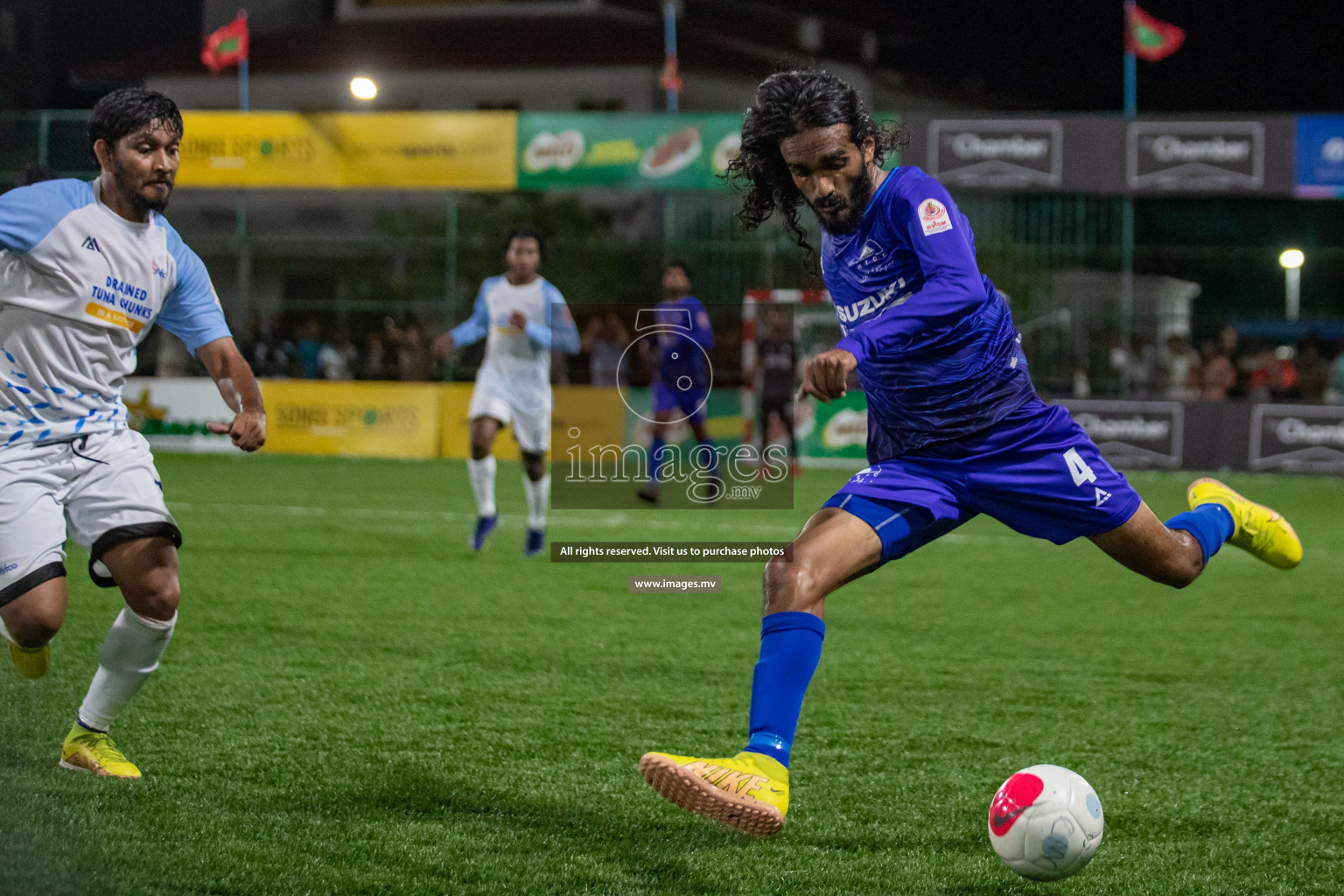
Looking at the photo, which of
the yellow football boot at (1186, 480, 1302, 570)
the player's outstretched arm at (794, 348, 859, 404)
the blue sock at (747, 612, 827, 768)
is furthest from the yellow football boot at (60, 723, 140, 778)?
the yellow football boot at (1186, 480, 1302, 570)

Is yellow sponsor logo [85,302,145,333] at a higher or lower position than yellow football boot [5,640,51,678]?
higher

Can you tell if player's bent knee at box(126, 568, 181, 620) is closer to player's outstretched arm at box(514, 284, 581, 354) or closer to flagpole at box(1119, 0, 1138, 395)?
player's outstretched arm at box(514, 284, 581, 354)

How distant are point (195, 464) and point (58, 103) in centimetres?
1400

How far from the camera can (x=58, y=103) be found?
3.14 metres

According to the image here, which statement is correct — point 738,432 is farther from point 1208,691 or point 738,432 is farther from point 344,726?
point 344,726

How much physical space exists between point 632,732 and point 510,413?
5.05m

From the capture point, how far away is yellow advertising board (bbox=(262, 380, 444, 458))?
1809 cm

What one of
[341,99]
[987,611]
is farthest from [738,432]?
[341,99]

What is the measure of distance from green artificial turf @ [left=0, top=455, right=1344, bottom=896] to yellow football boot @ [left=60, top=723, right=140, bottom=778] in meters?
0.07

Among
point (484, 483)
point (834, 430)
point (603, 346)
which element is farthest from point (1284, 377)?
point (484, 483)

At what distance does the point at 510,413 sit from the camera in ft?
31.5

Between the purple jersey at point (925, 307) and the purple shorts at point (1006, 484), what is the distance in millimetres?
57

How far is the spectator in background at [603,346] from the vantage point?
17641 millimetres

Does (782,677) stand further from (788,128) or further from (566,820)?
(788,128)
